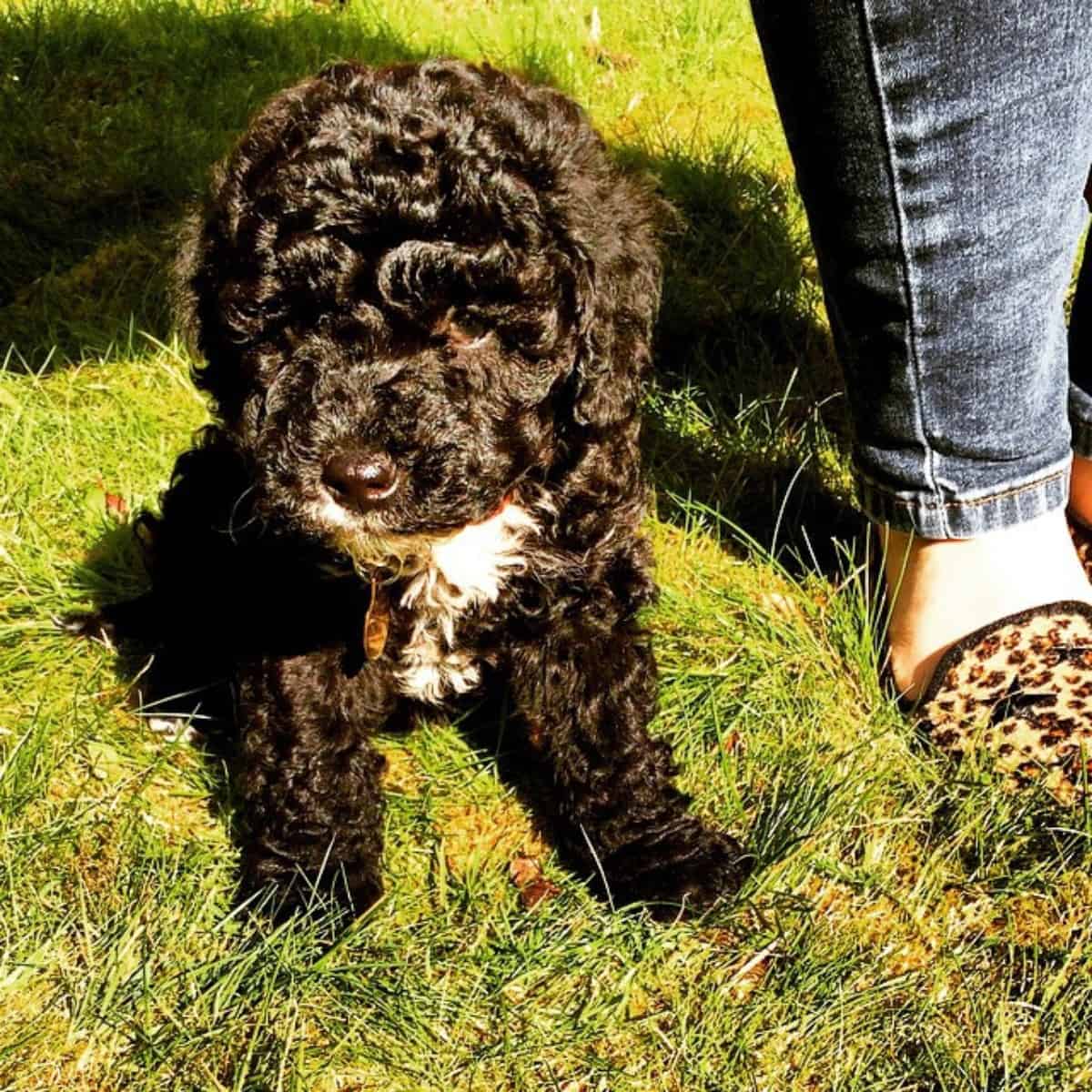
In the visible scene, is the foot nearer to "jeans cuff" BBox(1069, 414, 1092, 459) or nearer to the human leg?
the human leg

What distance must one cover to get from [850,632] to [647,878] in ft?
2.38

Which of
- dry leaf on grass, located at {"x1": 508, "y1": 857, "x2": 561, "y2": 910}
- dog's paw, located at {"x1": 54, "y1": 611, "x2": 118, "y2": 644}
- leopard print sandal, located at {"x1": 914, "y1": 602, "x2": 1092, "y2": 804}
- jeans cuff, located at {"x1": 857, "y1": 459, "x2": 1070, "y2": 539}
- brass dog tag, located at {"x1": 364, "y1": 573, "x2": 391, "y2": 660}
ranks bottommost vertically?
dry leaf on grass, located at {"x1": 508, "y1": 857, "x2": 561, "y2": 910}

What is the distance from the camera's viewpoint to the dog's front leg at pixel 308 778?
2232 mm

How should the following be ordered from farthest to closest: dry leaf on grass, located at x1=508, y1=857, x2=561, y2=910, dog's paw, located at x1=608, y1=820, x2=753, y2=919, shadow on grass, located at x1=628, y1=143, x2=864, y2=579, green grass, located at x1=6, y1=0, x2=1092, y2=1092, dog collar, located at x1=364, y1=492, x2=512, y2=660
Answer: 1. shadow on grass, located at x1=628, y1=143, x2=864, y2=579
2. dry leaf on grass, located at x1=508, y1=857, x2=561, y2=910
3. dog's paw, located at x1=608, y1=820, x2=753, y2=919
4. dog collar, located at x1=364, y1=492, x2=512, y2=660
5. green grass, located at x1=6, y1=0, x2=1092, y2=1092

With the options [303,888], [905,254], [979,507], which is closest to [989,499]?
[979,507]

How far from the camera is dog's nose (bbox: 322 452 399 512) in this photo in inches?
73.6

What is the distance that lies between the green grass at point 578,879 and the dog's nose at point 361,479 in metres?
0.84

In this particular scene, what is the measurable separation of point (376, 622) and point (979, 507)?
1168 millimetres

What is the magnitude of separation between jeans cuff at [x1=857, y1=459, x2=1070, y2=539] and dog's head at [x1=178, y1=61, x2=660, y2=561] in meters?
0.62

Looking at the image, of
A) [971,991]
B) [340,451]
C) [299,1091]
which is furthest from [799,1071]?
[340,451]

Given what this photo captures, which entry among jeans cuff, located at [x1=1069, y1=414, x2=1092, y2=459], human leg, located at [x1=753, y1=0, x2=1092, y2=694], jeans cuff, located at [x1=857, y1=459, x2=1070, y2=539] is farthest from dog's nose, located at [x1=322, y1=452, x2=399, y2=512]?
jeans cuff, located at [x1=1069, y1=414, x2=1092, y2=459]

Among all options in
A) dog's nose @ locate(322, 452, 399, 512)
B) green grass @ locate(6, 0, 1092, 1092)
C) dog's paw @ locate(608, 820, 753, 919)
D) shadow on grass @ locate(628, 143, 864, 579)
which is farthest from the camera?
shadow on grass @ locate(628, 143, 864, 579)

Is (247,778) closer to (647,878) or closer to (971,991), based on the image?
(647,878)

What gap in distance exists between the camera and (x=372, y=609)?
2164 millimetres
